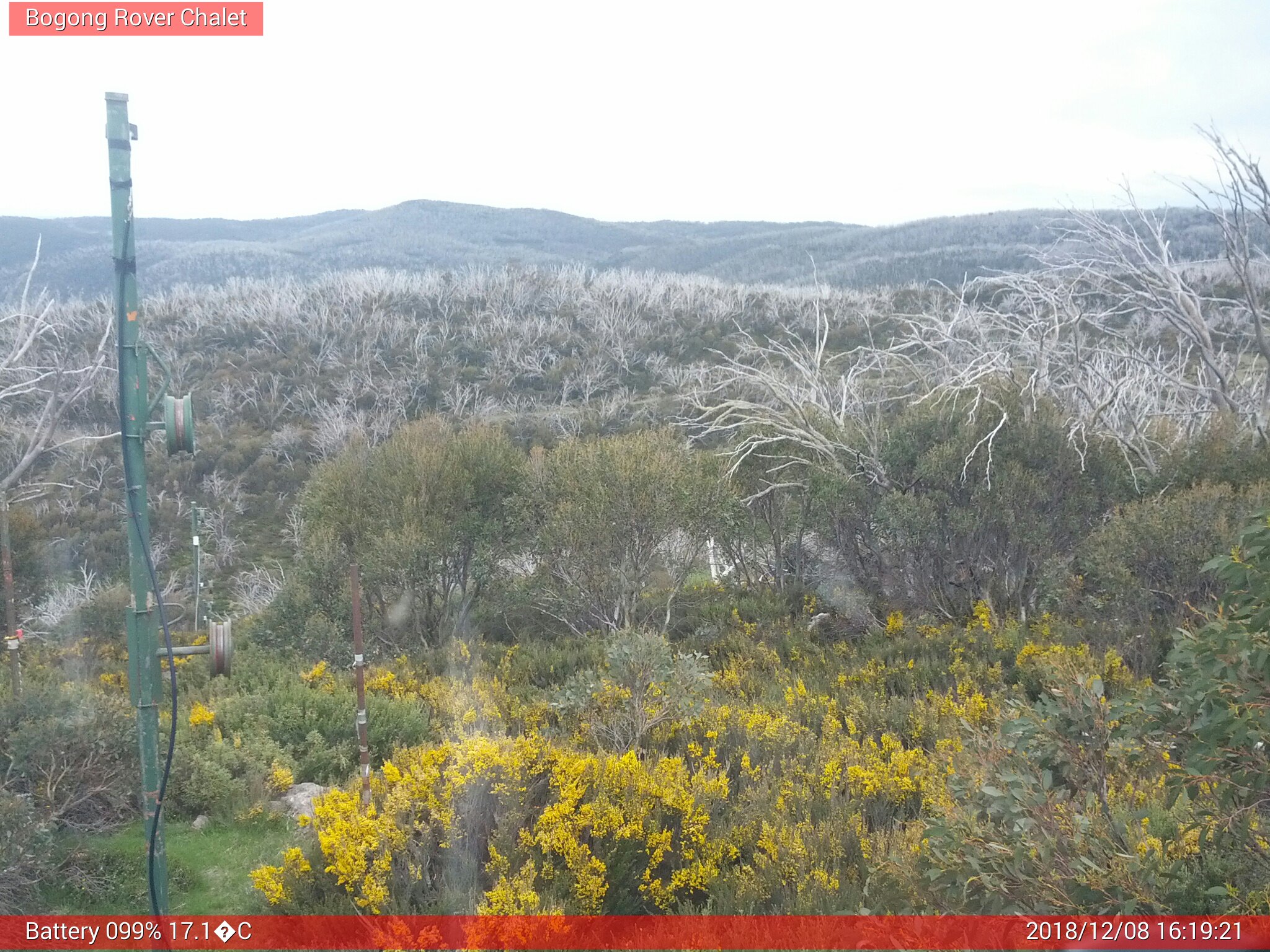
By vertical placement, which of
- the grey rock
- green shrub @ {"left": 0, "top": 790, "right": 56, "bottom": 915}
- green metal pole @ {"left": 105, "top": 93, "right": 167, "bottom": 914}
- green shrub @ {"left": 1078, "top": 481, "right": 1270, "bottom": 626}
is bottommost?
the grey rock

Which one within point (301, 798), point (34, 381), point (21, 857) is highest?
point (34, 381)

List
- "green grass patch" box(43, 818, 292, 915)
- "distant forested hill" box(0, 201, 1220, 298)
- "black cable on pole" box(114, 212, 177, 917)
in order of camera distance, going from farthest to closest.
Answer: "distant forested hill" box(0, 201, 1220, 298)
"green grass patch" box(43, 818, 292, 915)
"black cable on pole" box(114, 212, 177, 917)

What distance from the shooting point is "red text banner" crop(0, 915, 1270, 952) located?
309 centimetres

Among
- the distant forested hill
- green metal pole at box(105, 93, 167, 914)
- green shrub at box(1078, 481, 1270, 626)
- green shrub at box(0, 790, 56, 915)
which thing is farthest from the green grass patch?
the distant forested hill

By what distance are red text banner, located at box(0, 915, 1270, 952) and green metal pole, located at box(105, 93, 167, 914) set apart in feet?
2.64

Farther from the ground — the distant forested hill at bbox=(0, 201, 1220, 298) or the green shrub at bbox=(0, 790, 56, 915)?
the distant forested hill at bbox=(0, 201, 1220, 298)

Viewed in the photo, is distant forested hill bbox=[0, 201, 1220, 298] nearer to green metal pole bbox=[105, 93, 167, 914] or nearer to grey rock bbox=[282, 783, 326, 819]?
grey rock bbox=[282, 783, 326, 819]

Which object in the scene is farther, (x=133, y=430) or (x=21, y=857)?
(x=21, y=857)

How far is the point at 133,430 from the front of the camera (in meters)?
3.50

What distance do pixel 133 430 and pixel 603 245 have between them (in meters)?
82.2

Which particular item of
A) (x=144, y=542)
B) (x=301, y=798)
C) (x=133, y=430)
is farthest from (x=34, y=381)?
(x=144, y=542)

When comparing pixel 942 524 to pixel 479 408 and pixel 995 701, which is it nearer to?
pixel 995 701

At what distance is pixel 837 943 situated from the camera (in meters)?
3.76

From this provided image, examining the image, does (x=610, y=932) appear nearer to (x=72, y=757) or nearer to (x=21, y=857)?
Answer: (x=21, y=857)
